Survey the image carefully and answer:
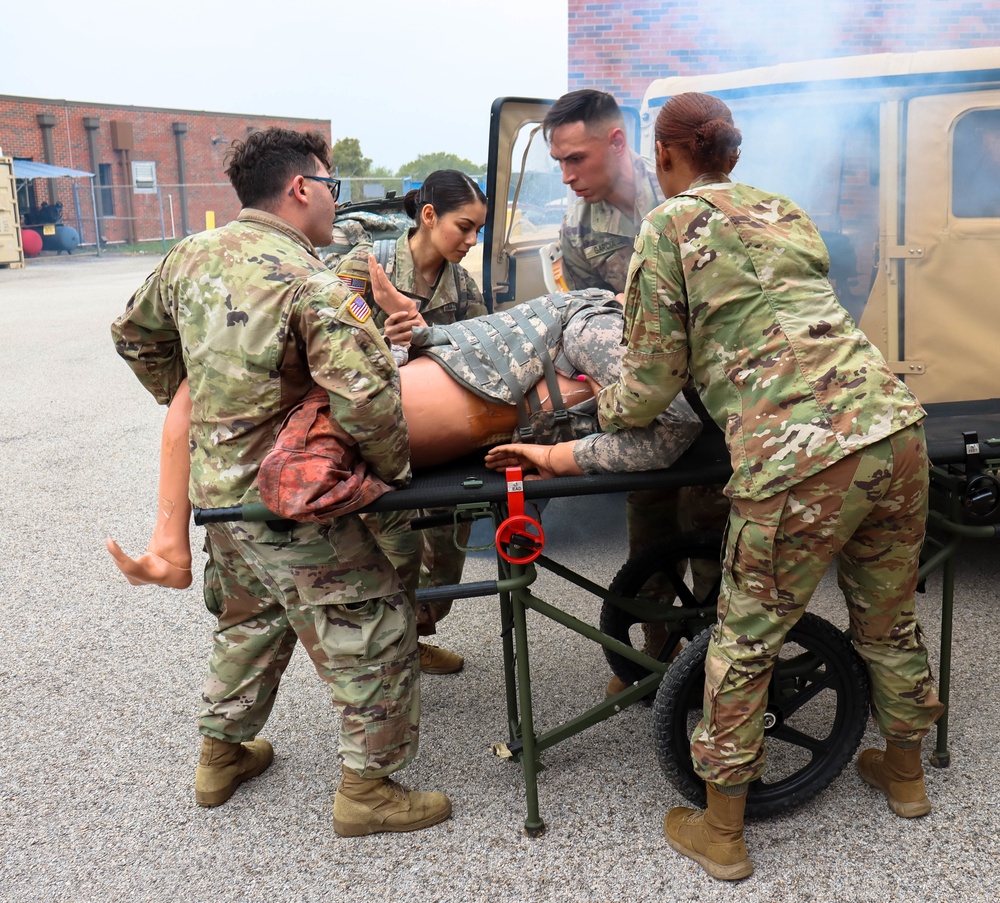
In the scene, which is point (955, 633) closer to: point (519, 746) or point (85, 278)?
point (519, 746)

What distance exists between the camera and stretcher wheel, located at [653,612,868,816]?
8.30 feet

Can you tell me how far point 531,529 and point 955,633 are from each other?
212cm

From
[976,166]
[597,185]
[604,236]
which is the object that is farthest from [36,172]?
[976,166]

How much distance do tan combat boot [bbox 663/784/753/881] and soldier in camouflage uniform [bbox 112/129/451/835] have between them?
0.73m

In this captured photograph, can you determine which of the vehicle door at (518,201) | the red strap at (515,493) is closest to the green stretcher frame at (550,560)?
the red strap at (515,493)

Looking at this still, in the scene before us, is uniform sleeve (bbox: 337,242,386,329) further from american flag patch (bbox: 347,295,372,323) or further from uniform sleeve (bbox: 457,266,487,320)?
american flag patch (bbox: 347,295,372,323)

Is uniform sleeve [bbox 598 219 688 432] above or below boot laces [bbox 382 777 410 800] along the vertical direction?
above

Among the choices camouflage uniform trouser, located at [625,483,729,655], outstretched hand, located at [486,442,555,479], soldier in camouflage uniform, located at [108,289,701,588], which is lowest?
camouflage uniform trouser, located at [625,483,729,655]

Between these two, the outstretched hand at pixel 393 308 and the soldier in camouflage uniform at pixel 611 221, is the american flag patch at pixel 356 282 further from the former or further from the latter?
the soldier in camouflage uniform at pixel 611 221

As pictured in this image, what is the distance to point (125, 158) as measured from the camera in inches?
1454

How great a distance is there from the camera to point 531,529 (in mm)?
2594

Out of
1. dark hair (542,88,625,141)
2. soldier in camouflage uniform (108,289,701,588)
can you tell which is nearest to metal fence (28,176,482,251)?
dark hair (542,88,625,141)

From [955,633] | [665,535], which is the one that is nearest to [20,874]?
[665,535]

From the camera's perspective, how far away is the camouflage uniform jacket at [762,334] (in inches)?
85.2
